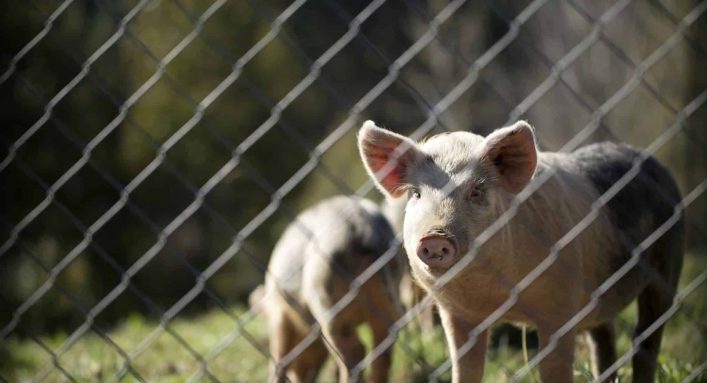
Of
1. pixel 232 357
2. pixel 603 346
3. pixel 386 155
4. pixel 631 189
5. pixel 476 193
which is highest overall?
pixel 386 155

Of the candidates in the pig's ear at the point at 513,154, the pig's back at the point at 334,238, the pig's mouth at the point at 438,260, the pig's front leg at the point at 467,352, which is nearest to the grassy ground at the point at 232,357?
the pig's back at the point at 334,238

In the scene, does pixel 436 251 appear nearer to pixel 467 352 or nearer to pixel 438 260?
pixel 438 260

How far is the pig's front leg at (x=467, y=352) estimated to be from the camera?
347cm

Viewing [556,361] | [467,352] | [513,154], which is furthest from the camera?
[467,352]

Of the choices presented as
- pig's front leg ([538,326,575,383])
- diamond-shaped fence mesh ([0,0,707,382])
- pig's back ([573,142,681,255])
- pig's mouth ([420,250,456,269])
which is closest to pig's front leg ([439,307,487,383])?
diamond-shaped fence mesh ([0,0,707,382])

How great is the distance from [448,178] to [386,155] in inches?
8.4

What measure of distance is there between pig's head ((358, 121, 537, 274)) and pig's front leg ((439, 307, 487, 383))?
1.26 feet

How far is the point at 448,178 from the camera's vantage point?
3133 mm

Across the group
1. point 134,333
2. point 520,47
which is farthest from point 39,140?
point 520,47

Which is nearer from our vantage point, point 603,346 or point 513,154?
point 513,154

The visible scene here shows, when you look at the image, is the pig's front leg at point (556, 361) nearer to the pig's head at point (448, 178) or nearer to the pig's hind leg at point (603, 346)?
the pig's head at point (448, 178)

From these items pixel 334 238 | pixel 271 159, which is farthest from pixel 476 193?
pixel 271 159

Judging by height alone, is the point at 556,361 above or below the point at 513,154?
below

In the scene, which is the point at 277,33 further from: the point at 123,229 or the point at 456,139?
the point at 123,229
